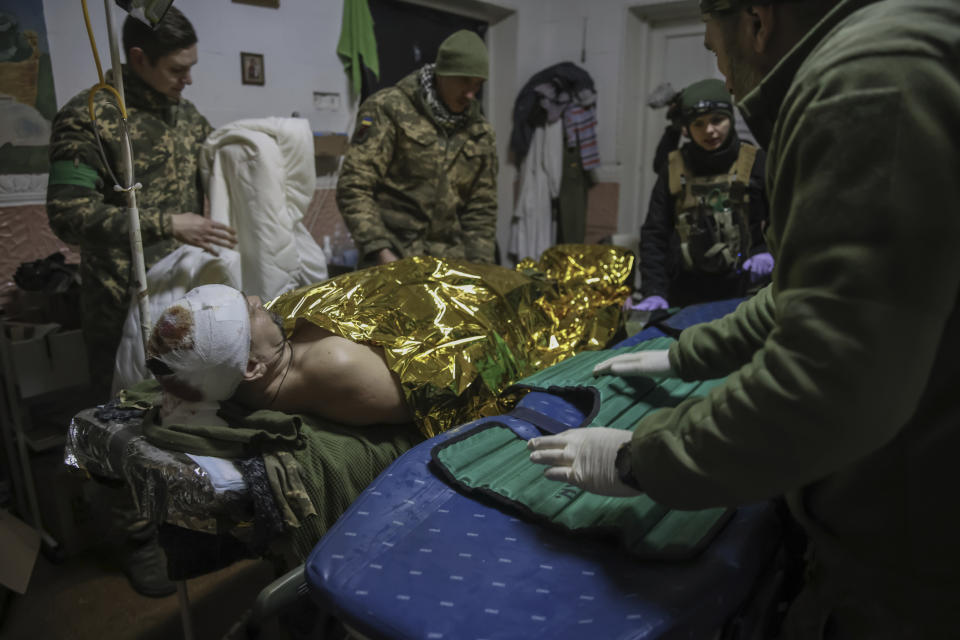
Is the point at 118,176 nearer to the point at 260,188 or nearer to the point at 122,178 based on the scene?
the point at 122,178

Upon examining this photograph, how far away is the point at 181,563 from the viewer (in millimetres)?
1288

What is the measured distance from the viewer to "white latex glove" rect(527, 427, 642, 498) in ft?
2.85

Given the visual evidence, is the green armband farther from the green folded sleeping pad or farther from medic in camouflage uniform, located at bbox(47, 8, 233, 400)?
the green folded sleeping pad

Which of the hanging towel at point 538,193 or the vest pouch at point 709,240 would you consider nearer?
the vest pouch at point 709,240

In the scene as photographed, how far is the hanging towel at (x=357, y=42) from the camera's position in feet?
11.7

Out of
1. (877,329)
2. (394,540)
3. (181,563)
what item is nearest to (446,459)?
(394,540)

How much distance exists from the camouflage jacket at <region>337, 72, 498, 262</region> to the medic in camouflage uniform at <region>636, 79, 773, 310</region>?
0.76m

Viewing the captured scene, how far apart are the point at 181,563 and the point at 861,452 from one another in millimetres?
1236

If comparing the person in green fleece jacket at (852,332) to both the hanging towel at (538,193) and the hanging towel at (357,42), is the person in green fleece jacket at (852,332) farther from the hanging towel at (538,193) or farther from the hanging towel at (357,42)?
the hanging towel at (538,193)

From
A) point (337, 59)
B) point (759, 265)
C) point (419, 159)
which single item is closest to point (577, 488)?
point (759, 265)

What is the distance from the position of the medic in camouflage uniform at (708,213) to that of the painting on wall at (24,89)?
2.39 m

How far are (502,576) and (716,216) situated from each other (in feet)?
6.48

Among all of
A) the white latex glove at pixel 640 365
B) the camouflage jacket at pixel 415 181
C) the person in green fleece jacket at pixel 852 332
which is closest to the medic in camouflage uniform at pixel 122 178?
the camouflage jacket at pixel 415 181

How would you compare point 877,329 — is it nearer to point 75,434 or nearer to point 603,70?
point 75,434
